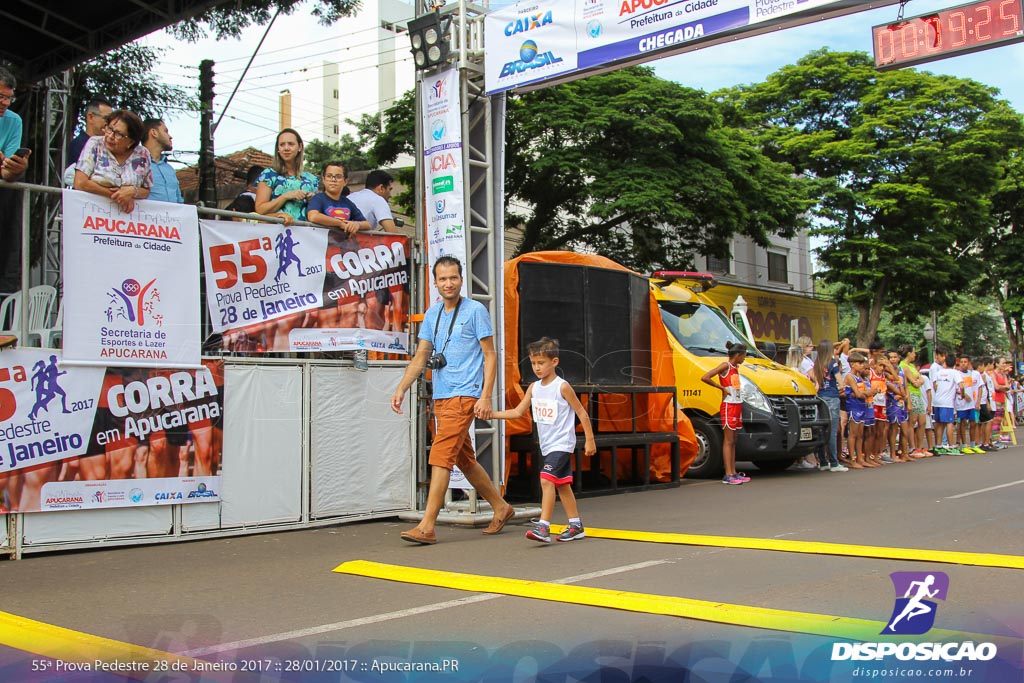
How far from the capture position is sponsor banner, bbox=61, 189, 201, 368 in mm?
7324

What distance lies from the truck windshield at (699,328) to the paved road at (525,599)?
15.8ft

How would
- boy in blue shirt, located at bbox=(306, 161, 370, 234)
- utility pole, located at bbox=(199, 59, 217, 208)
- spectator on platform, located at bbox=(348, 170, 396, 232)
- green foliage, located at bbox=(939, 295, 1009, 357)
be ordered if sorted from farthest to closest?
1. green foliage, located at bbox=(939, 295, 1009, 357)
2. utility pole, located at bbox=(199, 59, 217, 208)
3. spectator on platform, located at bbox=(348, 170, 396, 232)
4. boy in blue shirt, located at bbox=(306, 161, 370, 234)

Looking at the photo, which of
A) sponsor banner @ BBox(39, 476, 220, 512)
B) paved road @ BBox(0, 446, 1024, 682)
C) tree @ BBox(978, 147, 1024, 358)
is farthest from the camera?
tree @ BBox(978, 147, 1024, 358)

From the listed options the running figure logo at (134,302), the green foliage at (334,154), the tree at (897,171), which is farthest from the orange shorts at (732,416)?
the green foliage at (334,154)

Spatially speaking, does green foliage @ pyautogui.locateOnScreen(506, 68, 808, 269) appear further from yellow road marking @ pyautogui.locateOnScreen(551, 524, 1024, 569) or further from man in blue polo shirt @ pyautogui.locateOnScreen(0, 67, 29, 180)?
man in blue polo shirt @ pyautogui.locateOnScreen(0, 67, 29, 180)

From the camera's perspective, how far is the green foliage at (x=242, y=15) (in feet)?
59.8

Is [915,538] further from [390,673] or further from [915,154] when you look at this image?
[915,154]

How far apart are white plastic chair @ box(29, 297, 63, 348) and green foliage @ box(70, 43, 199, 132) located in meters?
11.9

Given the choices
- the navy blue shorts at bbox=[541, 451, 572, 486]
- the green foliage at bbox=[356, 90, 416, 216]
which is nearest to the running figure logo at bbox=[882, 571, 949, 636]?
the navy blue shorts at bbox=[541, 451, 572, 486]

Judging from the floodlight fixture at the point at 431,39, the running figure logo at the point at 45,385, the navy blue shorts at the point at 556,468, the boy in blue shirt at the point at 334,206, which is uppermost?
the floodlight fixture at the point at 431,39

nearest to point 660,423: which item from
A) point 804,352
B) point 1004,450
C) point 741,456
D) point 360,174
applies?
point 741,456

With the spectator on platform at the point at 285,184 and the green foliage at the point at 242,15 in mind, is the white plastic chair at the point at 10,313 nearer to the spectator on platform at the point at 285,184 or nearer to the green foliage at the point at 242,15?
the spectator on platform at the point at 285,184

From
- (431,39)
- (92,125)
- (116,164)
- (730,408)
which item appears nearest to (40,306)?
(116,164)

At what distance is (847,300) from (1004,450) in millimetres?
17934
